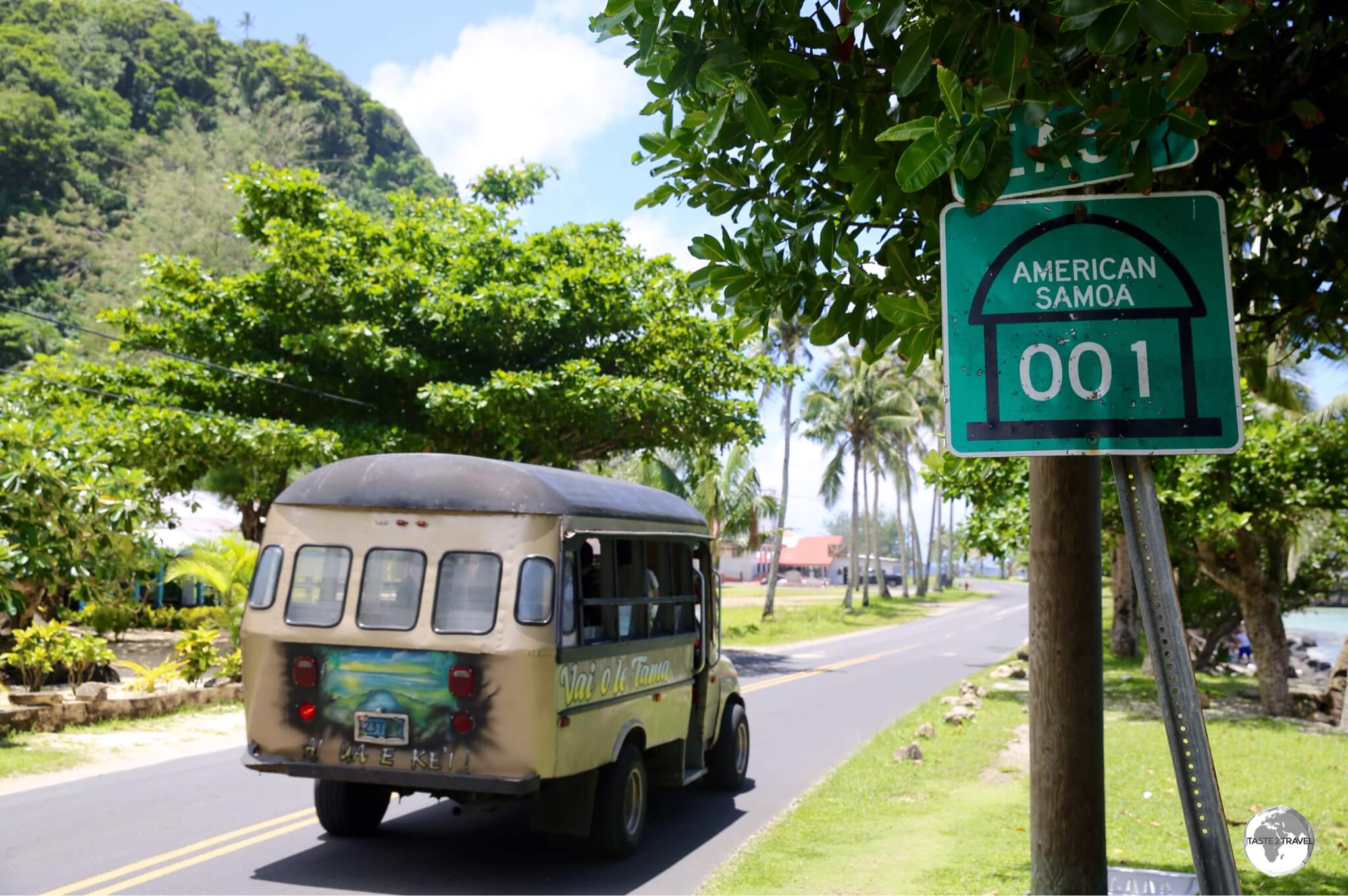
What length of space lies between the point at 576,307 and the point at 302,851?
15.0m

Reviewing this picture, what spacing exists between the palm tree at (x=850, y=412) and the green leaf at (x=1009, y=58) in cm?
4412

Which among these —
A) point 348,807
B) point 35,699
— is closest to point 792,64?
point 348,807

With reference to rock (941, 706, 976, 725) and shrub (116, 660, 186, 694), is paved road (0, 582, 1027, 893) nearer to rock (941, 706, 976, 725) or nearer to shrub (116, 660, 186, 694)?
rock (941, 706, 976, 725)

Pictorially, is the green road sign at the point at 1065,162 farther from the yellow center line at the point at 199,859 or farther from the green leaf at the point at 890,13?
the yellow center line at the point at 199,859

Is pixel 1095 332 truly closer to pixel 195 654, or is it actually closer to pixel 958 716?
pixel 958 716

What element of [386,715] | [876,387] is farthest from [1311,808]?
[876,387]

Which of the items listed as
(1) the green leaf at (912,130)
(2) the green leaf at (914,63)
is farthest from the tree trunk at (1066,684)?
(1) the green leaf at (912,130)

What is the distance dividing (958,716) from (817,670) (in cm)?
906

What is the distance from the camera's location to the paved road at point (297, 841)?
745 cm

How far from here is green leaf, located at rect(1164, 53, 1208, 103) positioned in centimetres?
287

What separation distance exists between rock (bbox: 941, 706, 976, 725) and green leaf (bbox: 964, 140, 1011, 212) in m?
13.8

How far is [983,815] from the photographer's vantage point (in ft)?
31.3

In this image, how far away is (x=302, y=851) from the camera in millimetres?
8180

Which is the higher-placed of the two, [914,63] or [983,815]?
[914,63]
